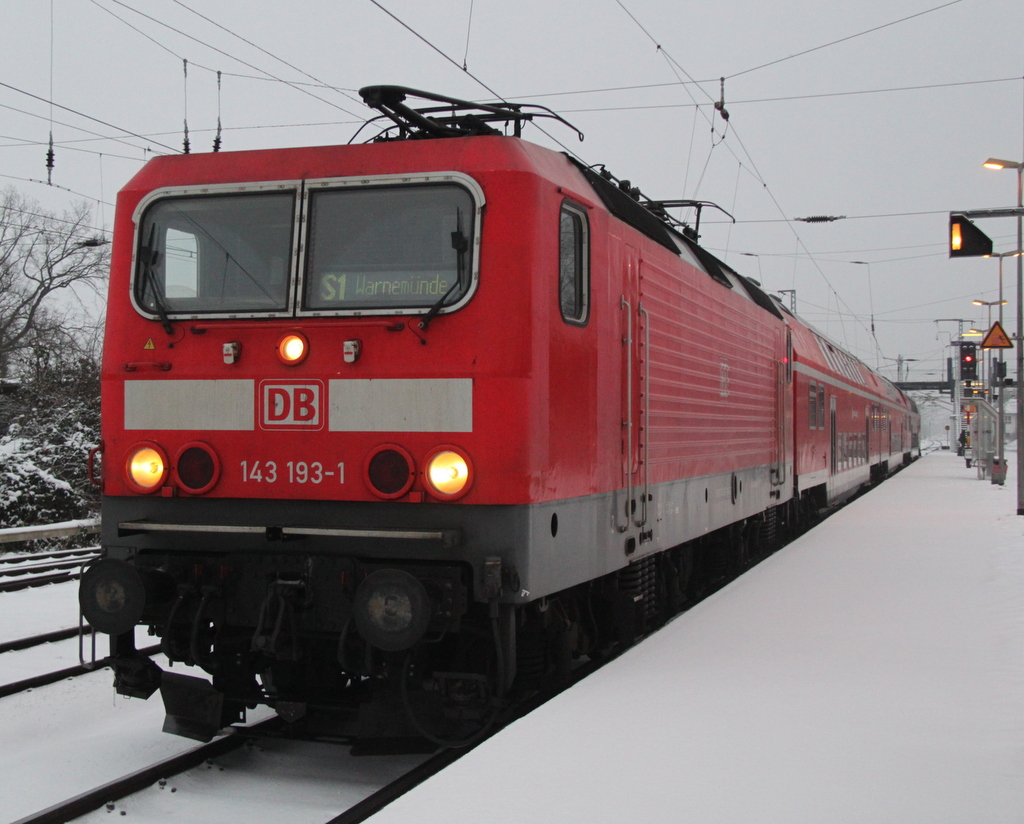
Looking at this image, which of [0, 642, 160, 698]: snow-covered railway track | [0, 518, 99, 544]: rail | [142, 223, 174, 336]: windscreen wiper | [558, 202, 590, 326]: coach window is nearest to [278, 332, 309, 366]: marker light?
[142, 223, 174, 336]: windscreen wiper

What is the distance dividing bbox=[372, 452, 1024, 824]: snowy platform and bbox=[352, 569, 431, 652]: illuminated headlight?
0.68 m

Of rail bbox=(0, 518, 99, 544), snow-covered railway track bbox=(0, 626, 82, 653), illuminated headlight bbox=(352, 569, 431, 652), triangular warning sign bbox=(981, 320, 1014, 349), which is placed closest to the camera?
illuminated headlight bbox=(352, 569, 431, 652)

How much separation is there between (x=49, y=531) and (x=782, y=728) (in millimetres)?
13422

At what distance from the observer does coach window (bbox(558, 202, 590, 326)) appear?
5.81 metres

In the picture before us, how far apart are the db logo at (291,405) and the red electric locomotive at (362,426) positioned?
0.04 feet

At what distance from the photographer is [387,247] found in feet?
18.4

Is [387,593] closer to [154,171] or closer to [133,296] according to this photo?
[133,296]

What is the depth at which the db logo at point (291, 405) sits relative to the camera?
557 cm

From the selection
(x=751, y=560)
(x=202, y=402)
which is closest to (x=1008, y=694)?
(x=202, y=402)

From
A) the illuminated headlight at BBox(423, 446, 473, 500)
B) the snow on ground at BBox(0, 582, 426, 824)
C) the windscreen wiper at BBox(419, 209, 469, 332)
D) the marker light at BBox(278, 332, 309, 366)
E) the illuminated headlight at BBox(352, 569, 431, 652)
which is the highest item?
the windscreen wiper at BBox(419, 209, 469, 332)

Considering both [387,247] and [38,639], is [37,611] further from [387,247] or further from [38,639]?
[387,247]

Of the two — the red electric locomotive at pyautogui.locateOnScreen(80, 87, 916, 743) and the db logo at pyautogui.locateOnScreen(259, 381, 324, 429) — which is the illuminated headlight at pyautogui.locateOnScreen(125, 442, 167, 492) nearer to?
the red electric locomotive at pyautogui.locateOnScreen(80, 87, 916, 743)

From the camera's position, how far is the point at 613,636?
711 cm

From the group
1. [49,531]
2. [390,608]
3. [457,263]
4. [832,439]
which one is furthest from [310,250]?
[832,439]
